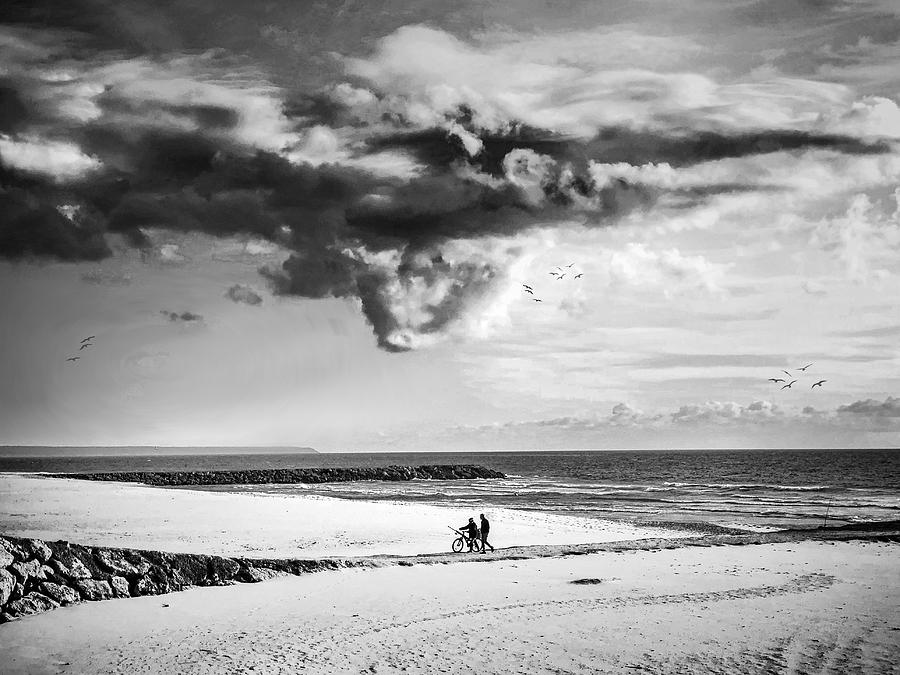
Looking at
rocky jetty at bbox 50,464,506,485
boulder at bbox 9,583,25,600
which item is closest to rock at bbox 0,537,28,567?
boulder at bbox 9,583,25,600

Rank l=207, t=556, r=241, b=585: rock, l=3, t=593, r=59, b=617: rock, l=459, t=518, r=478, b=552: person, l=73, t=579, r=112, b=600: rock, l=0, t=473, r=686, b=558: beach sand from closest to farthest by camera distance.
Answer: l=3, t=593, r=59, b=617: rock, l=73, t=579, r=112, b=600: rock, l=207, t=556, r=241, b=585: rock, l=459, t=518, r=478, b=552: person, l=0, t=473, r=686, b=558: beach sand

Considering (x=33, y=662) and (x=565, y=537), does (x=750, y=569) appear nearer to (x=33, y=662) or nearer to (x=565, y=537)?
(x=565, y=537)

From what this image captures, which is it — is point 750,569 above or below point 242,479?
above

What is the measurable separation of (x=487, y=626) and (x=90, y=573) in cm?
861

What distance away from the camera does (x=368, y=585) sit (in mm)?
17344

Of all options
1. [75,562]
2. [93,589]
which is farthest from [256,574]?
[75,562]

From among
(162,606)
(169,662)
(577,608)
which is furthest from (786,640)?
(162,606)

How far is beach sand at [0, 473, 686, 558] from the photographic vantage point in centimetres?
2584

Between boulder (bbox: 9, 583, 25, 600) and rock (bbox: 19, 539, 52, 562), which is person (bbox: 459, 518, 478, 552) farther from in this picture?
boulder (bbox: 9, 583, 25, 600)

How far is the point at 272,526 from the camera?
31.8m

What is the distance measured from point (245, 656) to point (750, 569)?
47.8ft

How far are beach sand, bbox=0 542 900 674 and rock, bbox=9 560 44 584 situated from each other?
1.13 m

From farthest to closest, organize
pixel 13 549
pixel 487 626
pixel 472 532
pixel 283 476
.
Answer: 1. pixel 283 476
2. pixel 472 532
3. pixel 13 549
4. pixel 487 626

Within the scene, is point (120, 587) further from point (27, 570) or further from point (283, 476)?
point (283, 476)
